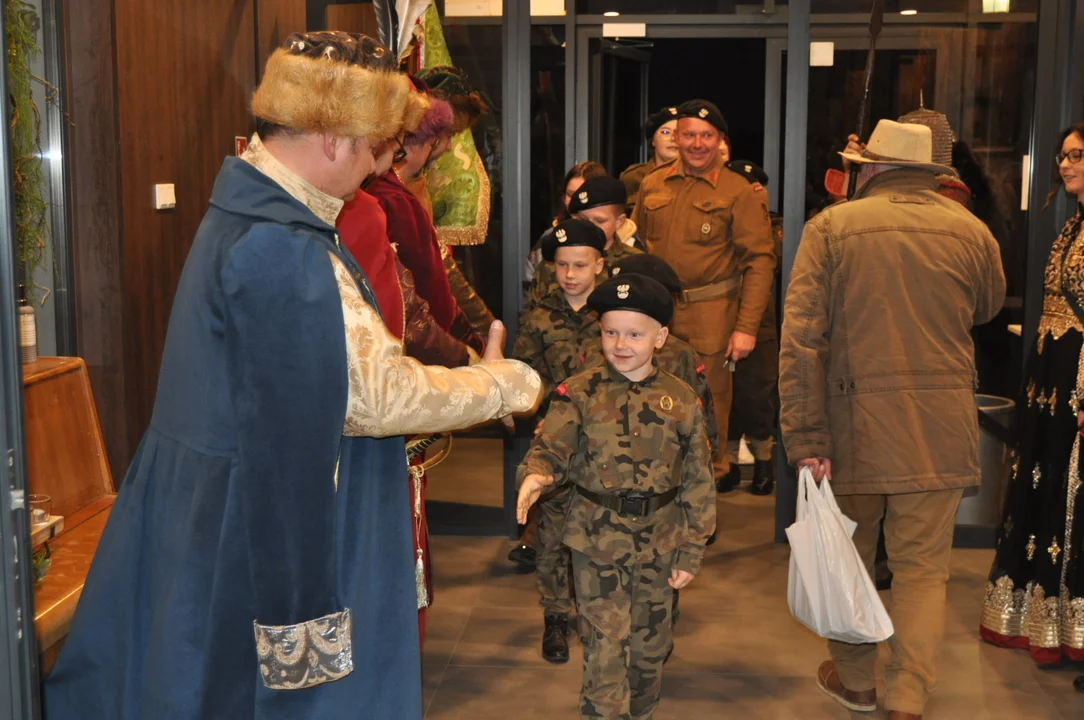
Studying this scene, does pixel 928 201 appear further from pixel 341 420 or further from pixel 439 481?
pixel 439 481

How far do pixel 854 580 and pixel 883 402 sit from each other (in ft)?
1.62

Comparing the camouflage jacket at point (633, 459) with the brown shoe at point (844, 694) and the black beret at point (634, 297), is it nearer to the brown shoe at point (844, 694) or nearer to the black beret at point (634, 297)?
the black beret at point (634, 297)

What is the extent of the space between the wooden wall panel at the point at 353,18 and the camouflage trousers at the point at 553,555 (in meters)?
2.55

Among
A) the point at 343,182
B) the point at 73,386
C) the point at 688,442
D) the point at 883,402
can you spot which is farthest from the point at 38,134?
the point at 883,402

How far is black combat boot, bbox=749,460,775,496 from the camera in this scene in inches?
253

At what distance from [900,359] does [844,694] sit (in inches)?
44.1

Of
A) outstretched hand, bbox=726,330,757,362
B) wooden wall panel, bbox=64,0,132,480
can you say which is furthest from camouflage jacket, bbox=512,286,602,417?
wooden wall panel, bbox=64,0,132,480

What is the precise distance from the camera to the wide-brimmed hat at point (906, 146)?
11.1 feet

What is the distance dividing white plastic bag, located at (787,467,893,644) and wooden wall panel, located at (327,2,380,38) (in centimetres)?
323

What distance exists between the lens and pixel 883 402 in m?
3.39

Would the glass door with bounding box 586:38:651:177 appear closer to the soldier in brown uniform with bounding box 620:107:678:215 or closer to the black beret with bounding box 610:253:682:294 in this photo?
the soldier in brown uniform with bounding box 620:107:678:215

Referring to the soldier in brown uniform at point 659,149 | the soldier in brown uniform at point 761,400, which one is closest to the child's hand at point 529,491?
the soldier in brown uniform at point 659,149

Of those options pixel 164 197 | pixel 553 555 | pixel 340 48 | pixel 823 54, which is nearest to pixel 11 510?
pixel 340 48

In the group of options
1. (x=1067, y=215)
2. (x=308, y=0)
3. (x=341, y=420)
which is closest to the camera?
(x=341, y=420)
